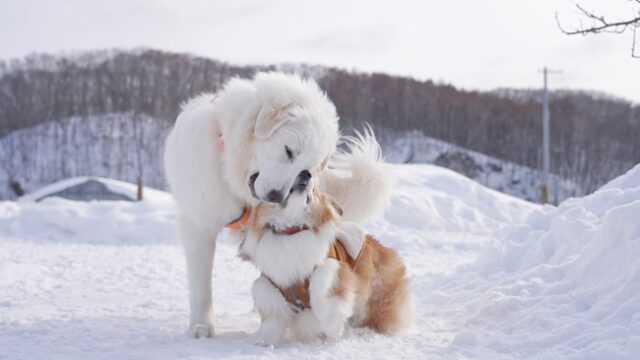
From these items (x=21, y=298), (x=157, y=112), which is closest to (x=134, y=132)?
(x=157, y=112)

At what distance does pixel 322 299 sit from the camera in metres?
3.63

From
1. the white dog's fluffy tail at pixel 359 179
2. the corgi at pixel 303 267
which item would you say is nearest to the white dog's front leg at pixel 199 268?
the corgi at pixel 303 267

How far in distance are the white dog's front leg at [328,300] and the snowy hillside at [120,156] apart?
1644 inches

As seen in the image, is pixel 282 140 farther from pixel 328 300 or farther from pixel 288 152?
pixel 328 300

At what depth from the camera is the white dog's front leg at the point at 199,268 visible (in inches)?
157

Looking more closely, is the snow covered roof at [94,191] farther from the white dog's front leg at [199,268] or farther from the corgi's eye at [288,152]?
the corgi's eye at [288,152]

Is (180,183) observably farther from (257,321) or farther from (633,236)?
(633,236)

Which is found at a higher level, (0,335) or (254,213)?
(254,213)

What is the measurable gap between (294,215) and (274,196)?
213 millimetres

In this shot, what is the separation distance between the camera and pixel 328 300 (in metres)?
3.64

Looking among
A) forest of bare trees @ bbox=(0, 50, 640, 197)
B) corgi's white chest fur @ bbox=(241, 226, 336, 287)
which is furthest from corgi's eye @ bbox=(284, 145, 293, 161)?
forest of bare trees @ bbox=(0, 50, 640, 197)

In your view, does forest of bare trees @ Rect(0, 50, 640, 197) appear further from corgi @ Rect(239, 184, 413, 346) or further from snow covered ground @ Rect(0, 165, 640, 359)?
corgi @ Rect(239, 184, 413, 346)

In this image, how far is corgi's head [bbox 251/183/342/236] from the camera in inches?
140

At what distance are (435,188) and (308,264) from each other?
48.4 ft
